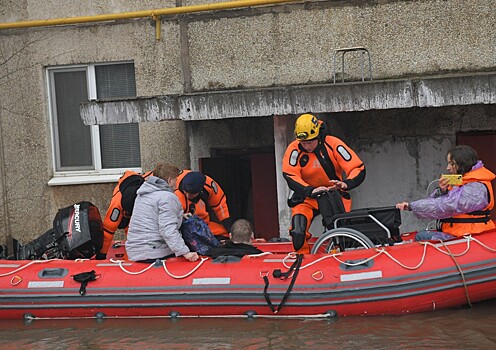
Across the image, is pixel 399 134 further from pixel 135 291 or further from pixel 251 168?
pixel 135 291

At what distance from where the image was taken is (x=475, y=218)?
948cm

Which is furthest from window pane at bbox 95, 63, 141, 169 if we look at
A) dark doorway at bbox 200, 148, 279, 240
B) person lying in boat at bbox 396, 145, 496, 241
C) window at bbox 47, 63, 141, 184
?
person lying in boat at bbox 396, 145, 496, 241

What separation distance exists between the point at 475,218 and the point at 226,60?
15.6ft

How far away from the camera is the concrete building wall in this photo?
480 inches

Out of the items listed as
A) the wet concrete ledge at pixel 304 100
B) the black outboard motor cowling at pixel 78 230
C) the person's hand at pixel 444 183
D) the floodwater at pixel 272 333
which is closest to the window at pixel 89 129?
the wet concrete ledge at pixel 304 100

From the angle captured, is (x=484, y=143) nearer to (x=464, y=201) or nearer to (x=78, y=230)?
(x=464, y=201)

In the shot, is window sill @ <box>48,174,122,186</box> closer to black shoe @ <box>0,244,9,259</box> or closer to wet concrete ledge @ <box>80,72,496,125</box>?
black shoe @ <box>0,244,9,259</box>

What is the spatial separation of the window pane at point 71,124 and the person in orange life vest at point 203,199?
289 cm

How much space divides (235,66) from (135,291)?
14.1 feet

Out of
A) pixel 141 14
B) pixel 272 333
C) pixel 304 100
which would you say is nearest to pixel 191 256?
pixel 272 333

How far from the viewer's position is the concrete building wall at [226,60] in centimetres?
1220

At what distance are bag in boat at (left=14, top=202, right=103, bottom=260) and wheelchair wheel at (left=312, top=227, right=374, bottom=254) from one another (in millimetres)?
2432

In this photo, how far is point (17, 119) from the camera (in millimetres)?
13852

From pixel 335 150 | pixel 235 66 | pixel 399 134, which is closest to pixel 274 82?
pixel 235 66
